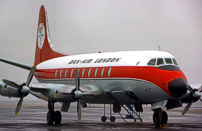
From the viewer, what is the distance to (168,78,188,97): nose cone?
2083 cm

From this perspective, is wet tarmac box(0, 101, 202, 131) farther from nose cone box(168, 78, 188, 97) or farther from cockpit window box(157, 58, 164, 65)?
cockpit window box(157, 58, 164, 65)

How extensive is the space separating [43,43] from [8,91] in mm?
10210

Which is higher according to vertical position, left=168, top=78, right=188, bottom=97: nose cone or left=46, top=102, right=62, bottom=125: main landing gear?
left=168, top=78, right=188, bottom=97: nose cone

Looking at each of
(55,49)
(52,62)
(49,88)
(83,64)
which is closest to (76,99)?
(49,88)

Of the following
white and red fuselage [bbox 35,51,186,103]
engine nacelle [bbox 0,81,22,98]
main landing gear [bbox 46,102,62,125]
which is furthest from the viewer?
main landing gear [bbox 46,102,62,125]

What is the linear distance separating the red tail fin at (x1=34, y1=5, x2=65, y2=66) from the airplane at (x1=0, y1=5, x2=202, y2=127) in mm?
4514

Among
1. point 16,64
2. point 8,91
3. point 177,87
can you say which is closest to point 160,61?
point 177,87

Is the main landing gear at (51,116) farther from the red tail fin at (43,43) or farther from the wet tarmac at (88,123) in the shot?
the red tail fin at (43,43)

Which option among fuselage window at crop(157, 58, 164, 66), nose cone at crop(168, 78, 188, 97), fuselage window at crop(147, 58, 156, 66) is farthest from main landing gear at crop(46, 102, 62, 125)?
nose cone at crop(168, 78, 188, 97)

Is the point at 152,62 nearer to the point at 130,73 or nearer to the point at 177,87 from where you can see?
the point at 130,73

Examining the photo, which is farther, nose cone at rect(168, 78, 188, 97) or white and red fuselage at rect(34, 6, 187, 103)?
white and red fuselage at rect(34, 6, 187, 103)

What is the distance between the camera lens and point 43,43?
33.4 meters

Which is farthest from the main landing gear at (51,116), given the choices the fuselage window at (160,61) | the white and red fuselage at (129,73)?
the fuselage window at (160,61)

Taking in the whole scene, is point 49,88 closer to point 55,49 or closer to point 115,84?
point 115,84
